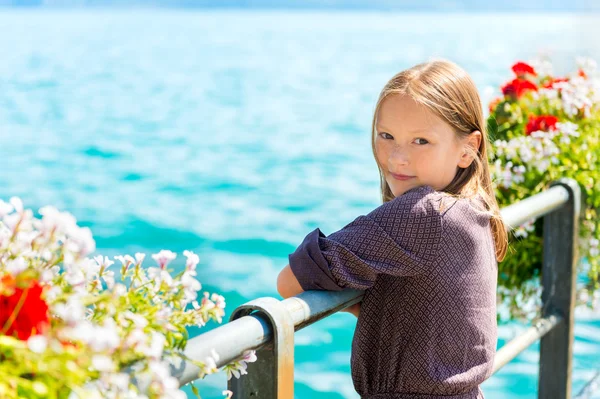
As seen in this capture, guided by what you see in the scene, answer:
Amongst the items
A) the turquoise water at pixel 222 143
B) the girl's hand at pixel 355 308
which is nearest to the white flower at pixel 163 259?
the girl's hand at pixel 355 308

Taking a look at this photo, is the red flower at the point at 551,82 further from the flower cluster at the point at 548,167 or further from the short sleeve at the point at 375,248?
the short sleeve at the point at 375,248

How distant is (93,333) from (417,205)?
0.84 meters

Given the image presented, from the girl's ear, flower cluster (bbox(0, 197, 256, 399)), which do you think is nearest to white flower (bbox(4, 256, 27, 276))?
flower cluster (bbox(0, 197, 256, 399))

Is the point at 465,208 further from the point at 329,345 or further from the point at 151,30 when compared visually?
Result: the point at 151,30

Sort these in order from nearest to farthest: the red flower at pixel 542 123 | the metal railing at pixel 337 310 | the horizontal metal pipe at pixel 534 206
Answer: the metal railing at pixel 337 310, the horizontal metal pipe at pixel 534 206, the red flower at pixel 542 123

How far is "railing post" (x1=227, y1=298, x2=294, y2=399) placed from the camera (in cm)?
117

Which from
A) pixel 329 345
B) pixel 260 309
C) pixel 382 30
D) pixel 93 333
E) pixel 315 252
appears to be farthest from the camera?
pixel 382 30

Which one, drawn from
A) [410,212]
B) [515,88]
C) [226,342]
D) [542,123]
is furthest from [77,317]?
[515,88]

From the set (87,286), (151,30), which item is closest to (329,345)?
(87,286)

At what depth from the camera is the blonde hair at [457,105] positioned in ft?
5.18

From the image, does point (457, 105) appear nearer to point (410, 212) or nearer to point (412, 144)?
point (412, 144)

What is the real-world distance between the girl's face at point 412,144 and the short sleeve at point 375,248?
0.43ft

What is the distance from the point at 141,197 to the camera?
38.9 ft

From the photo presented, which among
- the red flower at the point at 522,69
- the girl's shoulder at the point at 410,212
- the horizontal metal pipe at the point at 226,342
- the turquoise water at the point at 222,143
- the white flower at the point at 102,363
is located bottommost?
the turquoise water at the point at 222,143
